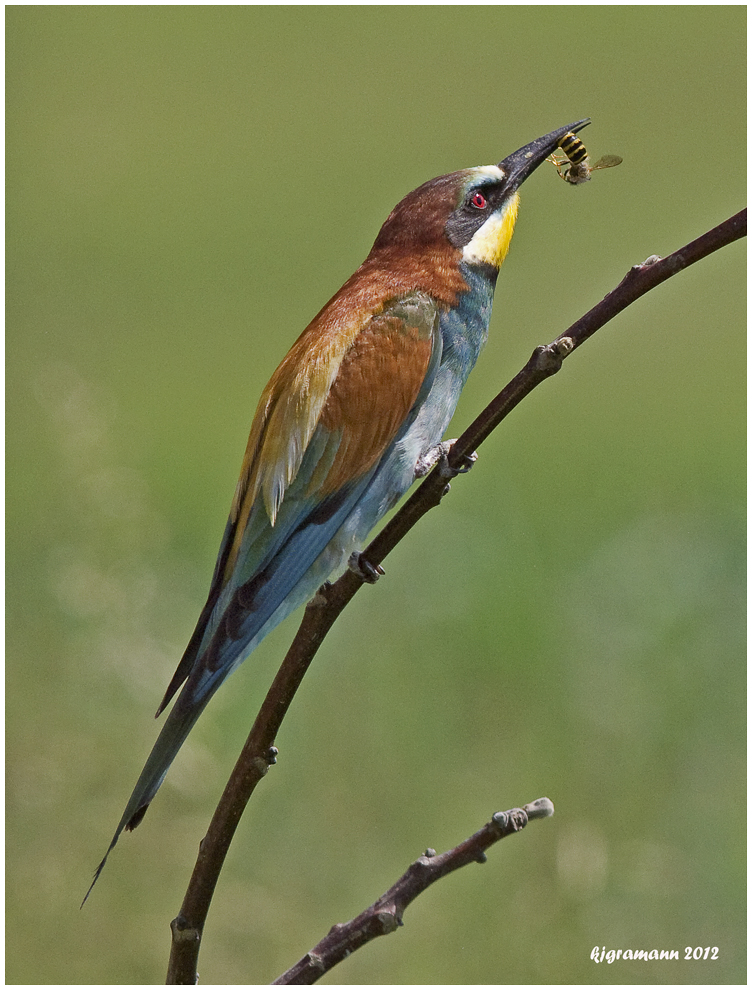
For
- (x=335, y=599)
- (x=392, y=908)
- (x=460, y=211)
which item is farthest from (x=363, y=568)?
(x=460, y=211)

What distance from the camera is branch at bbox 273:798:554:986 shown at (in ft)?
2.85

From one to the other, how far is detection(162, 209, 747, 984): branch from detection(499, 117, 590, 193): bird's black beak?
0.63 meters

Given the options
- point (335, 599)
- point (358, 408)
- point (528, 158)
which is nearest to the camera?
point (335, 599)

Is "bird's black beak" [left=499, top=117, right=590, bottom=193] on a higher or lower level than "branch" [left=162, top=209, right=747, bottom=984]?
higher

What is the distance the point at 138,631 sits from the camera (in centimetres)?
179

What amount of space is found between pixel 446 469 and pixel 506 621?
3.54 feet

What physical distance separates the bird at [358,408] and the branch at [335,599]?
0.83 ft

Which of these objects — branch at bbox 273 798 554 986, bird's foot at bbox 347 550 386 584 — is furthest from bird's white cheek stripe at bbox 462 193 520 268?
branch at bbox 273 798 554 986

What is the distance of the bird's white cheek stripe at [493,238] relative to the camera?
147cm

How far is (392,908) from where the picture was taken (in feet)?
2.93

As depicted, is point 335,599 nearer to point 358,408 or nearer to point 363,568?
point 363,568

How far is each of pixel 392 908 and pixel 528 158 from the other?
38.2 inches

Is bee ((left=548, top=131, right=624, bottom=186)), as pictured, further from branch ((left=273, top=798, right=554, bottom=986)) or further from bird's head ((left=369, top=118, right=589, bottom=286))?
branch ((left=273, top=798, right=554, bottom=986))

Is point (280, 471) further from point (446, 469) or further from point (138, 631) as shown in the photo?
point (138, 631)
